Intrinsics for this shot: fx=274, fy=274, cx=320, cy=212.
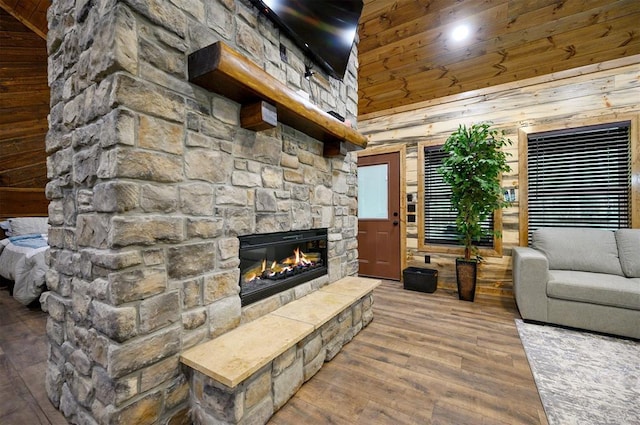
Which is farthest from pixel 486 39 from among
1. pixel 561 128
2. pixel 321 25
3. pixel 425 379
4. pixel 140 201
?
pixel 140 201

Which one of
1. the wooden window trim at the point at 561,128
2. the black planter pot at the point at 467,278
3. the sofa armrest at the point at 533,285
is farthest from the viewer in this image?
the black planter pot at the point at 467,278

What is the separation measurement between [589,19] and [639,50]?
0.78 meters

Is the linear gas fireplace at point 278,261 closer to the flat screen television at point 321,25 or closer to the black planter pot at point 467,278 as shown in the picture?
the flat screen television at point 321,25

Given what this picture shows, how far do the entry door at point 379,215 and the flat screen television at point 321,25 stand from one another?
2106 mm

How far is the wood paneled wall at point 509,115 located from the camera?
300cm

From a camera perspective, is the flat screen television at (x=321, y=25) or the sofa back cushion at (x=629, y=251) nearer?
the flat screen television at (x=321, y=25)

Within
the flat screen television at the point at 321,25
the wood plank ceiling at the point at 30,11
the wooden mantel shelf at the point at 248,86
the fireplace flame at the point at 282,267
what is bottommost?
the fireplace flame at the point at 282,267

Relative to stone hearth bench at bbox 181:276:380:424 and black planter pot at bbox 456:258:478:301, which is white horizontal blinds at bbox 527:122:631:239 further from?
stone hearth bench at bbox 181:276:380:424

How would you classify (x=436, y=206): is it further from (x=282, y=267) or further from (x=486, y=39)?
(x=282, y=267)

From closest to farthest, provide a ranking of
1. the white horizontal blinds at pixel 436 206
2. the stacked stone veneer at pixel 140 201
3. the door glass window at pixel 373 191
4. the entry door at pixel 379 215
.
→ the stacked stone veneer at pixel 140 201, the white horizontal blinds at pixel 436 206, the entry door at pixel 379 215, the door glass window at pixel 373 191

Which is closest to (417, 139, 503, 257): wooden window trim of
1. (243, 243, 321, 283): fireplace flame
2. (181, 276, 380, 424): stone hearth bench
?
(243, 243, 321, 283): fireplace flame

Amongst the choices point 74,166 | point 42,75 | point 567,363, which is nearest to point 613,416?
point 567,363

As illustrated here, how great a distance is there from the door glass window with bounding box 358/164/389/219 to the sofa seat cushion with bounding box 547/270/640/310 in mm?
2252

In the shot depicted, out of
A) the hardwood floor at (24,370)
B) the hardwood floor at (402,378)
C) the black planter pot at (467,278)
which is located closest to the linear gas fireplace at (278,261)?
the hardwood floor at (402,378)
